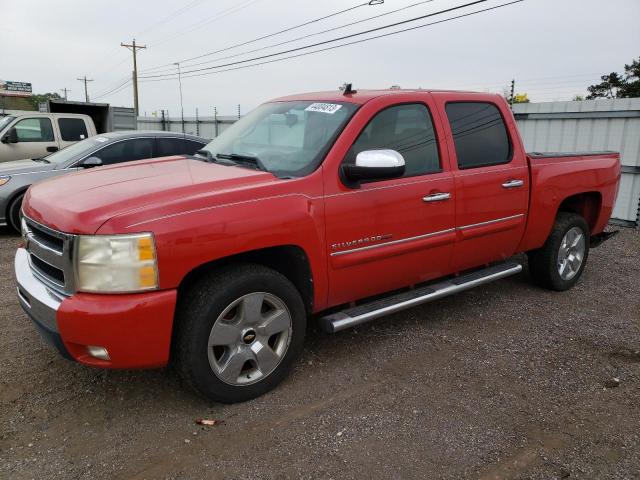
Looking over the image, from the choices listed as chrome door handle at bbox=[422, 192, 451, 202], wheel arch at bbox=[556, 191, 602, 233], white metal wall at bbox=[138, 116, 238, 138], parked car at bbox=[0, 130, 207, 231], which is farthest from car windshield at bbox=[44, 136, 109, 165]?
white metal wall at bbox=[138, 116, 238, 138]

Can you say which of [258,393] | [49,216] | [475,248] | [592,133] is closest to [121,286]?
[49,216]

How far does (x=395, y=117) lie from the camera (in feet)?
12.0

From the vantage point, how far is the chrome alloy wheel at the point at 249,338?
9.40ft

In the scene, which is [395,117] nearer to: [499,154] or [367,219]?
[367,219]

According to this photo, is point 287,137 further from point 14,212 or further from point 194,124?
point 194,124

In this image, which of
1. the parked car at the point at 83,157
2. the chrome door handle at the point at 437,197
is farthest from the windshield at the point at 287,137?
the parked car at the point at 83,157

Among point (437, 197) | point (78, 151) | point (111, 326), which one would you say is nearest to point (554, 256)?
point (437, 197)

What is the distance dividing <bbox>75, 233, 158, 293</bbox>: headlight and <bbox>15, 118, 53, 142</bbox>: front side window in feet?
28.5

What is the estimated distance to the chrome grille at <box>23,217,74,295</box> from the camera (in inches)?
101

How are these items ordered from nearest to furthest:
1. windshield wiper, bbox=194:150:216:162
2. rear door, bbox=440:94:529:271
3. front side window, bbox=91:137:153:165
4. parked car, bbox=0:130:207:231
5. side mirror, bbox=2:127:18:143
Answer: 1. windshield wiper, bbox=194:150:216:162
2. rear door, bbox=440:94:529:271
3. parked car, bbox=0:130:207:231
4. front side window, bbox=91:137:153:165
5. side mirror, bbox=2:127:18:143

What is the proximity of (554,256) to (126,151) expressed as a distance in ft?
19.8

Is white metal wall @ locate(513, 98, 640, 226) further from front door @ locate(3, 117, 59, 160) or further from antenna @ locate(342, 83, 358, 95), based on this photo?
front door @ locate(3, 117, 59, 160)

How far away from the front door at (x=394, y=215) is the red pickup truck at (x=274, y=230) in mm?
11

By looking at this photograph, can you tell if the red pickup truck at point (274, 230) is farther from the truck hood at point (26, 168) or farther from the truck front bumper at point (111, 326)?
the truck hood at point (26, 168)
